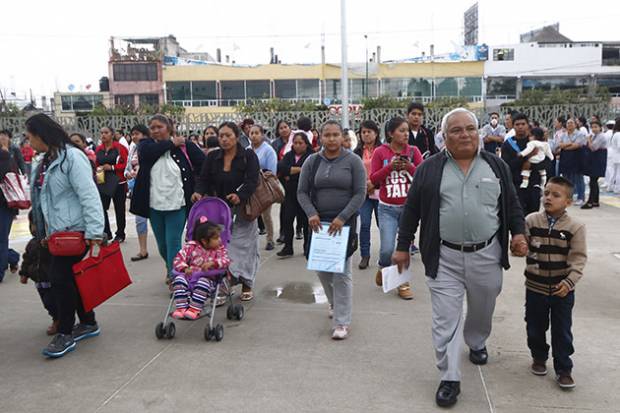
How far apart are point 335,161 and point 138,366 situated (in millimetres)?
2199

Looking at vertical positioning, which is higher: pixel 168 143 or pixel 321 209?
pixel 168 143

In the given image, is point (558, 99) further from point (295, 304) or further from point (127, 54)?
point (127, 54)

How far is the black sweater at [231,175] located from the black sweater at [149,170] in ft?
1.42

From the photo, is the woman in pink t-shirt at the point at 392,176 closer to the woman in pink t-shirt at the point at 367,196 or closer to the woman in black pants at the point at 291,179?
the woman in pink t-shirt at the point at 367,196

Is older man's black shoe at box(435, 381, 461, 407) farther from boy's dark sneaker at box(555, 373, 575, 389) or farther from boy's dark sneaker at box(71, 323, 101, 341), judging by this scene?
boy's dark sneaker at box(71, 323, 101, 341)

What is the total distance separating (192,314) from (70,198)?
1.31 m

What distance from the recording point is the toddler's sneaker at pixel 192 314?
4750 mm

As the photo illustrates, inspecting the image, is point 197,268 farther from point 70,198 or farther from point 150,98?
point 150,98

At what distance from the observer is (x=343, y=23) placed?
1950cm

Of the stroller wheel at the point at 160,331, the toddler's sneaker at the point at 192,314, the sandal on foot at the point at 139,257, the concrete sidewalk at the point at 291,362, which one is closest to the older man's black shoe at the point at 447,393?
the concrete sidewalk at the point at 291,362

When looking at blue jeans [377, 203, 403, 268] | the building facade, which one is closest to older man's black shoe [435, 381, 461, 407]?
blue jeans [377, 203, 403, 268]

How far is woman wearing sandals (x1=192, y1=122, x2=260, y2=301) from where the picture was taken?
222 inches

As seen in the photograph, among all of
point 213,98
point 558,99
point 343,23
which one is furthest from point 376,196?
point 213,98

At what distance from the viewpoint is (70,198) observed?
15.0ft
